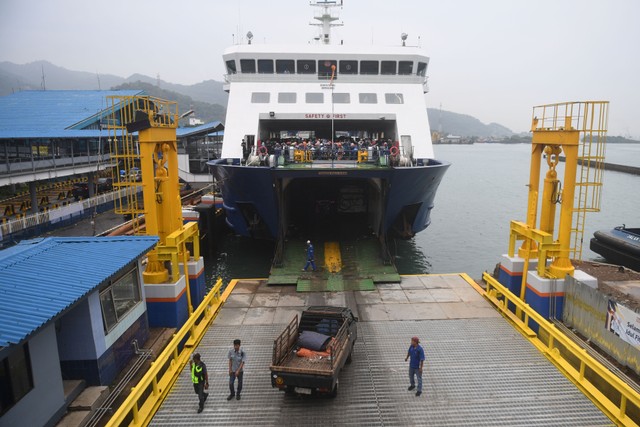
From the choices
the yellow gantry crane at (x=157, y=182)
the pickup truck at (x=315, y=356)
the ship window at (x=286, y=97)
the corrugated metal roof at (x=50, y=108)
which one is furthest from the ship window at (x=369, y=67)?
the corrugated metal roof at (x=50, y=108)

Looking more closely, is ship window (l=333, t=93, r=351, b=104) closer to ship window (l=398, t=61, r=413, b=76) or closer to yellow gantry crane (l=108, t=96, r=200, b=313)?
ship window (l=398, t=61, r=413, b=76)

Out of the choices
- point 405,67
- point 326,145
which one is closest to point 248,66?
point 326,145

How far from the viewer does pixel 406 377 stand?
8.17 meters

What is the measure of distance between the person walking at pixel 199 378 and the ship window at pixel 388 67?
17.6 meters

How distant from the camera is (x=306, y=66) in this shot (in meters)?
21.2

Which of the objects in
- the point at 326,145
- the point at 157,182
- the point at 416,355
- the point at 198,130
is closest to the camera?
the point at 416,355

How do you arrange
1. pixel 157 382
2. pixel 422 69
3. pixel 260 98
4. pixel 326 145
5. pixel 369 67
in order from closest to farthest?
pixel 157 382 < pixel 326 145 < pixel 260 98 < pixel 369 67 < pixel 422 69

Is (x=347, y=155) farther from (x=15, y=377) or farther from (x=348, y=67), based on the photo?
(x=15, y=377)

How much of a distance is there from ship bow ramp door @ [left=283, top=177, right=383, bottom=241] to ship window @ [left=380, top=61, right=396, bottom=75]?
5.67 meters

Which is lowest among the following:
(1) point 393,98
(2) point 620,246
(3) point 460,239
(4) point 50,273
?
(3) point 460,239

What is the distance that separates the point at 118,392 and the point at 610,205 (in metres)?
45.9

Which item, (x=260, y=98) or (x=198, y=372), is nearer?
(x=198, y=372)

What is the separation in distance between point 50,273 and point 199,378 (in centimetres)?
312

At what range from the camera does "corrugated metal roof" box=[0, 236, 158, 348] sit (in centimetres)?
596
